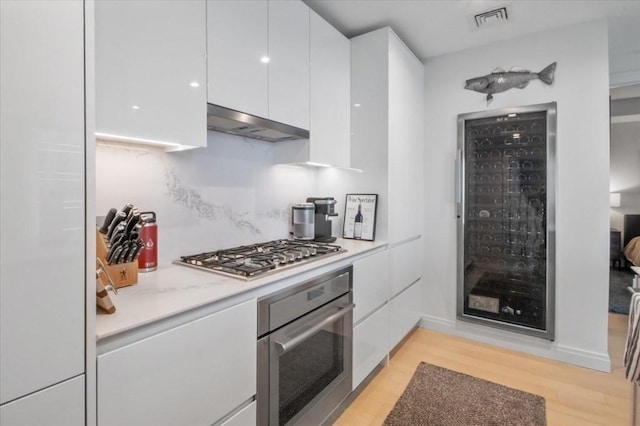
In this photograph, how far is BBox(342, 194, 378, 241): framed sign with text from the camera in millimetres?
2387

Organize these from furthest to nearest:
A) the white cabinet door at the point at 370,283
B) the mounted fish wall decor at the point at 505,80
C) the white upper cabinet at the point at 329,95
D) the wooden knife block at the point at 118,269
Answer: the mounted fish wall decor at the point at 505,80
the white upper cabinet at the point at 329,95
the white cabinet door at the point at 370,283
the wooden knife block at the point at 118,269

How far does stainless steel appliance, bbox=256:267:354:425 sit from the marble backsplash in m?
0.68

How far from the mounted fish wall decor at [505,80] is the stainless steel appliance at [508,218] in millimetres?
204

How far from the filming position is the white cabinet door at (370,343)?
196cm

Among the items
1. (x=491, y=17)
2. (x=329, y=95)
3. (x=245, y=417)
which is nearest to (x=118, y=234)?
(x=245, y=417)

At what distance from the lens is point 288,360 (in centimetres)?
144

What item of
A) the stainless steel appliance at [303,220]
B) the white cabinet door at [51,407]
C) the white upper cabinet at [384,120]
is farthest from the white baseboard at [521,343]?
the white cabinet door at [51,407]

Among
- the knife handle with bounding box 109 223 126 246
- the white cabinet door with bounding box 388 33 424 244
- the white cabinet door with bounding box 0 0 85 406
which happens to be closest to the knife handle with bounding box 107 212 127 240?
the knife handle with bounding box 109 223 126 246

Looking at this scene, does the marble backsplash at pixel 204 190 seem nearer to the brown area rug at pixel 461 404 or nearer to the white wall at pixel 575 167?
the brown area rug at pixel 461 404

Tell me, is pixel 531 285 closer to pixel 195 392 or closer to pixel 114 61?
pixel 195 392

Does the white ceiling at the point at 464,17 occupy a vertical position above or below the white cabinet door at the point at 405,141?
above

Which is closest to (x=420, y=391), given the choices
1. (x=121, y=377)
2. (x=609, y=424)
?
(x=609, y=424)

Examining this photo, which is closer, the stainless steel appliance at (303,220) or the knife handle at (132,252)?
the knife handle at (132,252)

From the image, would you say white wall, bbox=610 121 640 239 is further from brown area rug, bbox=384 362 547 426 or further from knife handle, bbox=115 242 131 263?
knife handle, bbox=115 242 131 263
